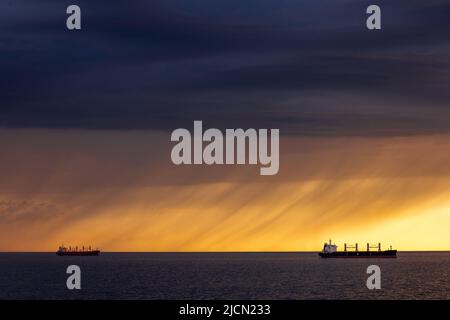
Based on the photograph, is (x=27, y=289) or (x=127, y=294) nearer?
(x=127, y=294)

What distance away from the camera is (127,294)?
385ft
